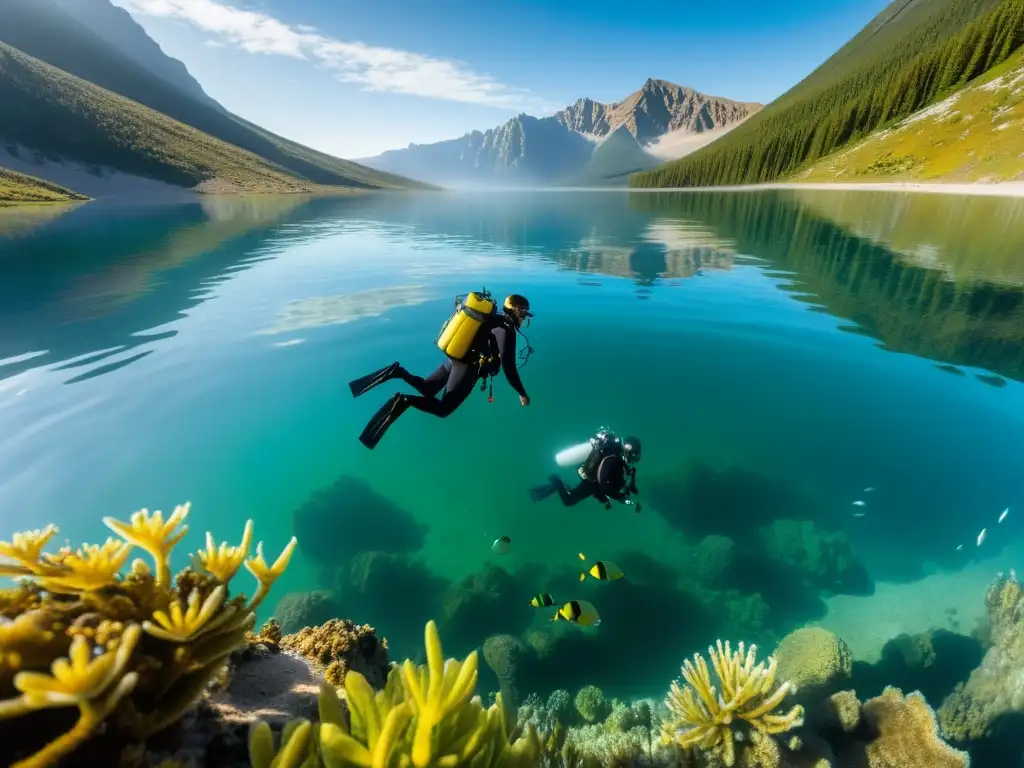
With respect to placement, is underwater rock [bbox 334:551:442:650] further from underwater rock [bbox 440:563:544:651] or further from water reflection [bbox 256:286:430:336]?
water reflection [bbox 256:286:430:336]

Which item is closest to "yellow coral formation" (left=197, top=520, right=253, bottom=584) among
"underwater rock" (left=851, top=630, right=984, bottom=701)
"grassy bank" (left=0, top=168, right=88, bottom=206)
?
"underwater rock" (left=851, top=630, right=984, bottom=701)

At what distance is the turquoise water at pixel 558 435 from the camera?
34.7ft

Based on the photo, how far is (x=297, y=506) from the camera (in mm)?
11852

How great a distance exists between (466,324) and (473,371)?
939mm

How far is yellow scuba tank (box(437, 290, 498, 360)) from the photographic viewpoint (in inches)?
309

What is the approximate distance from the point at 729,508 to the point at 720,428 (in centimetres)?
260

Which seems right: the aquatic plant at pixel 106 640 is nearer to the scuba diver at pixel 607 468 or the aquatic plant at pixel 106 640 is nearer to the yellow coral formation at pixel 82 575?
the yellow coral formation at pixel 82 575

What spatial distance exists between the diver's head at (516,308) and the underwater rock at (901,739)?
8.55 meters

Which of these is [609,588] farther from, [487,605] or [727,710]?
[727,710]

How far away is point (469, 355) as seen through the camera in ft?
26.7

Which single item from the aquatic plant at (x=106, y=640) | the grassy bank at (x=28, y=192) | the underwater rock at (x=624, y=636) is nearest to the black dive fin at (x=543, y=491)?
the underwater rock at (x=624, y=636)

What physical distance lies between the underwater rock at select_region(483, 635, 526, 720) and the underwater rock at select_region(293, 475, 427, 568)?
11.0 ft

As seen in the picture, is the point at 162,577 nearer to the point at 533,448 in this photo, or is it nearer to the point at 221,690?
the point at 221,690

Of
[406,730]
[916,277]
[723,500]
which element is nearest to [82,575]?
[406,730]
